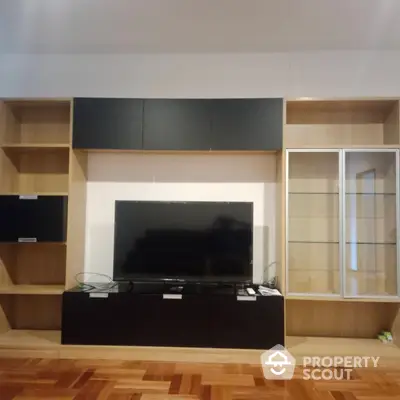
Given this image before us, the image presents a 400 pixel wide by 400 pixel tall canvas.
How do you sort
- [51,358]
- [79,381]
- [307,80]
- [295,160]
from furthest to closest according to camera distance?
[307,80] < [295,160] < [51,358] < [79,381]

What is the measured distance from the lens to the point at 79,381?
247 cm

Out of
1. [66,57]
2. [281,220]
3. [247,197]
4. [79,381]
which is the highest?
[66,57]

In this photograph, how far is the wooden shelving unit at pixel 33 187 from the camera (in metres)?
3.14

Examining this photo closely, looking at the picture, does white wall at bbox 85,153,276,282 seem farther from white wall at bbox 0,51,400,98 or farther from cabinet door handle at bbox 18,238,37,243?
white wall at bbox 0,51,400,98

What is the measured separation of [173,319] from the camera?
2838 millimetres

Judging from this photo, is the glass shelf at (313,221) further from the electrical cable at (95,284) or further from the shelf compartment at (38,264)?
the shelf compartment at (38,264)

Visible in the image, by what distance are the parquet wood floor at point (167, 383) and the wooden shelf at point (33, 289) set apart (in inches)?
20.9

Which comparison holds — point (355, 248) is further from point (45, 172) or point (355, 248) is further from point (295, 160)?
point (45, 172)

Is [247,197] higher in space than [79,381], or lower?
higher

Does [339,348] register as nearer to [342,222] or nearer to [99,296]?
[342,222]

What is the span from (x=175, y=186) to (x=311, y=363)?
1870 millimetres

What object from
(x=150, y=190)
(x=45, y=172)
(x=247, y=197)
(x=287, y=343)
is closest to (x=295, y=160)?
(x=247, y=197)

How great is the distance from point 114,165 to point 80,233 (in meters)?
0.70

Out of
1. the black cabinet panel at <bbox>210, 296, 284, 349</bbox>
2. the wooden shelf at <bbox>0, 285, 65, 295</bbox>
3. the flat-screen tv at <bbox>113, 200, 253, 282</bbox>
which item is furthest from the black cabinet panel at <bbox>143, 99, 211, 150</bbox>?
the wooden shelf at <bbox>0, 285, 65, 295</bbox>
